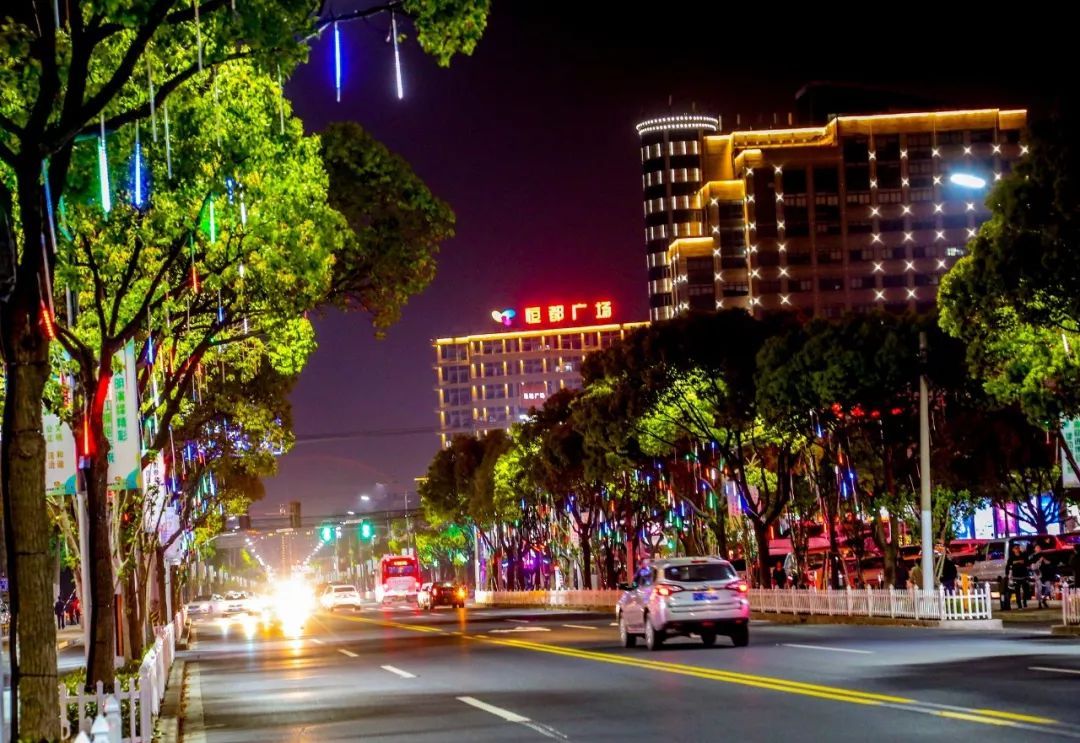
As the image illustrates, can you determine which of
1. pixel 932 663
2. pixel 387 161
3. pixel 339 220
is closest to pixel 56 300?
pixel 339 220

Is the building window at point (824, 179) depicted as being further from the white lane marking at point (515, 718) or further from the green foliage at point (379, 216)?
the white lane marking at point (515, 718)

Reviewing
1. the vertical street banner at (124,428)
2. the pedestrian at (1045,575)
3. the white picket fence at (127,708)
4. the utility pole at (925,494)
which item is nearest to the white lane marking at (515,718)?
the white picket fence at (127,708)

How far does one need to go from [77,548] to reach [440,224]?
1376cm

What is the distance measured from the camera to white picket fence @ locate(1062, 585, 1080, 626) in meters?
27.4

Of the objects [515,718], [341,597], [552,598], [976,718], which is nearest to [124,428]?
[515,718]

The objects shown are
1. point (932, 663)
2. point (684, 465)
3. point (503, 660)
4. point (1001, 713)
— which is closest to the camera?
point (1001, 713)

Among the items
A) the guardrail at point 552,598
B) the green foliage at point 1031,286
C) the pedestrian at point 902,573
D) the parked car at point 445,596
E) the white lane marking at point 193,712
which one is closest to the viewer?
the white lane marking at point 193,712

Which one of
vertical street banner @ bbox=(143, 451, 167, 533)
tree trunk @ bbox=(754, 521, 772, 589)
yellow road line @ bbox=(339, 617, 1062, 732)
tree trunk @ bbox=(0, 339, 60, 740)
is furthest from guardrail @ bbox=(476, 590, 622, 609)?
tree trunk @ bbox=(0, 339, 60, 740)

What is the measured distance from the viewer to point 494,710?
17.1 meters

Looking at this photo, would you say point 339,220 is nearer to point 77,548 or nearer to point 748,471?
point 77,548

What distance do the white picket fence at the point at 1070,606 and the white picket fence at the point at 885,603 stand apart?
3268 millimetres

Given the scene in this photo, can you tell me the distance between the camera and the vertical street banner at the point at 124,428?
20375mm

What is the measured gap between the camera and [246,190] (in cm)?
1614

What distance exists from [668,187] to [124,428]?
14936 centimetres
